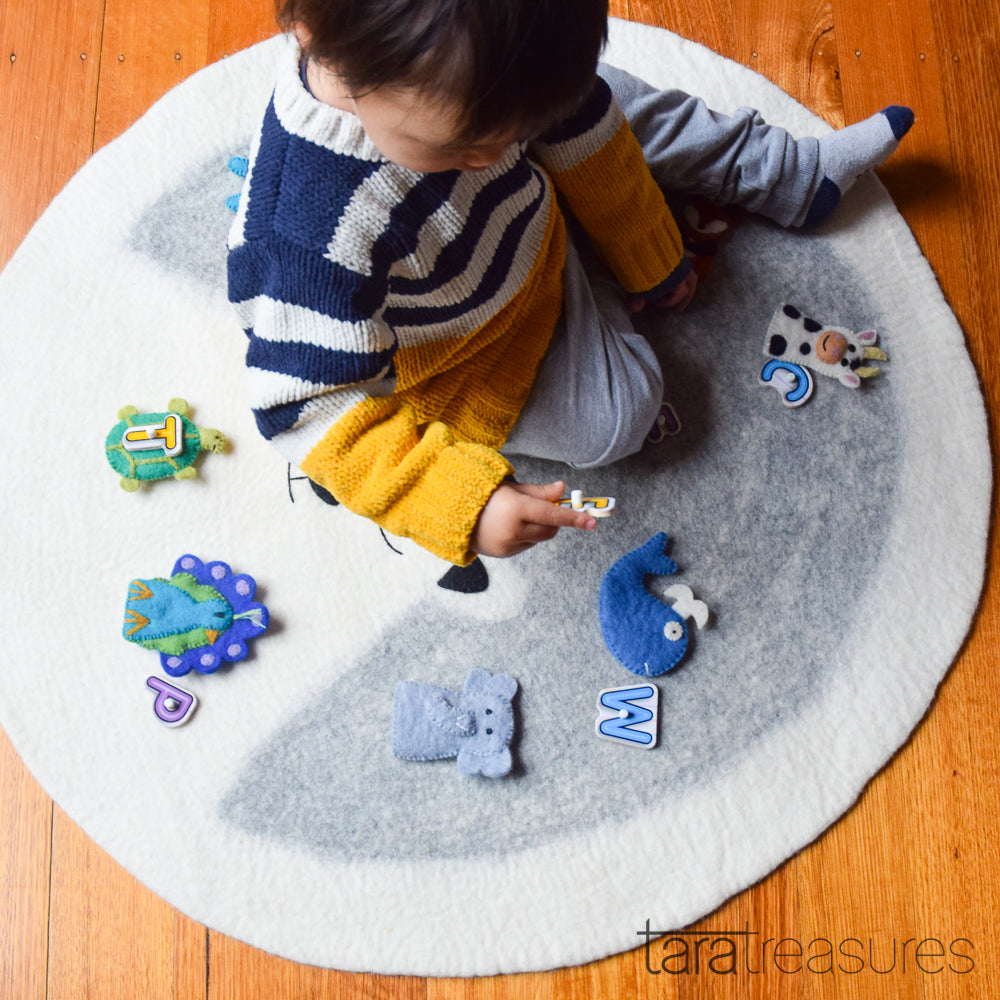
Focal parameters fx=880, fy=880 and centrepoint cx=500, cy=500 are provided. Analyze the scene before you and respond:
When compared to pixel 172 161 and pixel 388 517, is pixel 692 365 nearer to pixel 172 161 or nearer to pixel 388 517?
pixel 388 517

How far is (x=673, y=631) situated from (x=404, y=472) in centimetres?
33

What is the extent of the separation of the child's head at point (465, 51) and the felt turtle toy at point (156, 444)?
1.50 feet

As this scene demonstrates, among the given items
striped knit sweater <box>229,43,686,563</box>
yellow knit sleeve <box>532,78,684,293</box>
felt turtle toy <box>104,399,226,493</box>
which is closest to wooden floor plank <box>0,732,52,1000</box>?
felt turtle toy <box>104,399,226,493</box>

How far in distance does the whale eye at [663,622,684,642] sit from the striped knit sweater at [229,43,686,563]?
0.23 metres

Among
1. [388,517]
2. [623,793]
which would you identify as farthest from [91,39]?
[623,793]

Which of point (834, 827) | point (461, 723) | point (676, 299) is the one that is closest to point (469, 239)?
point (676, 299)

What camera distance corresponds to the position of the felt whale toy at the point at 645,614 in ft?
2.47

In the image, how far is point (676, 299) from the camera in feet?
2.55

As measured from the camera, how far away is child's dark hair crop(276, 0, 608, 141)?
0.34 m

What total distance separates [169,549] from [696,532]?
0.47m

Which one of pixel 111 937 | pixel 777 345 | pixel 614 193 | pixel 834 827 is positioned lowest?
pixel 111 937

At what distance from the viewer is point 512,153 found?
527mm

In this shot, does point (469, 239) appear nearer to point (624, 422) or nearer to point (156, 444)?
point (624, 422)


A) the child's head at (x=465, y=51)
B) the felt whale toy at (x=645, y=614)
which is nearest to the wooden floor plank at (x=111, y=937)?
the felt whale toy at (x=645, y=614)
